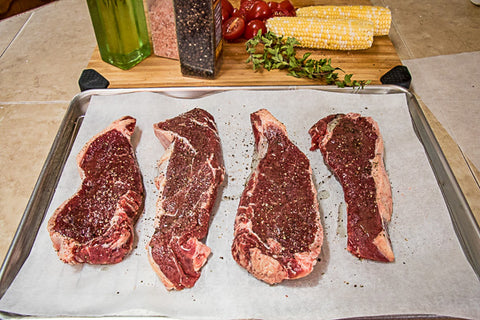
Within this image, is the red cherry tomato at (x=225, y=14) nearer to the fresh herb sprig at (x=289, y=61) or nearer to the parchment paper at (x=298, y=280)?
the fresh herb sprig at (x=289, y=61)

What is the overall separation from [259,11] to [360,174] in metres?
1.76

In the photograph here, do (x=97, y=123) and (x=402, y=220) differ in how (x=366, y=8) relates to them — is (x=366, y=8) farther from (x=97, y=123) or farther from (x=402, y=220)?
(x=97, y=123)

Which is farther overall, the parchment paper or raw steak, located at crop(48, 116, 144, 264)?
raw steak, located at crop(48, 116, 144, 264)

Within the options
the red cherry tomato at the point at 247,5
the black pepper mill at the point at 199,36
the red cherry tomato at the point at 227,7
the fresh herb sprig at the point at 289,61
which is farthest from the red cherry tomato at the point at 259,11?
the black pepper mill at the point at 199,36

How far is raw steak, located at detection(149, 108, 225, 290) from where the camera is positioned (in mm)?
1819

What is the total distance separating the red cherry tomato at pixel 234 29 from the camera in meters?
3.05

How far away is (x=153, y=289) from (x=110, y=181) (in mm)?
631

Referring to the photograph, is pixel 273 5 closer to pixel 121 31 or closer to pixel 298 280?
pixel 121 31

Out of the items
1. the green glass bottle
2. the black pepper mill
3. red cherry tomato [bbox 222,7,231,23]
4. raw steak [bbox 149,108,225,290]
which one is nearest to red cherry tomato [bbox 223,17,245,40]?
red cherry tomato [bbox 222,7,231,23]

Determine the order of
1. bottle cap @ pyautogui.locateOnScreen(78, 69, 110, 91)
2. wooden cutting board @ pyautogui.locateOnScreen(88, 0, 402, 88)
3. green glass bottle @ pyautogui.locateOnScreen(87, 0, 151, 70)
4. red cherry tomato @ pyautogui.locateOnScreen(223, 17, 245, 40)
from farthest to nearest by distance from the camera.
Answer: red cherry tomato @ pyautogui.locateOnScreen(223, 17, 245, 40) → wooden cutting board @ pyautogui.locateOnScreen(88, 0, 402, 88) → bottle cap @ pyautogui.locateOnScreen(78, 69, 110, 91) → green glass bottle @ pyautogui.locateOnScreen(87, 0, 151, 70)

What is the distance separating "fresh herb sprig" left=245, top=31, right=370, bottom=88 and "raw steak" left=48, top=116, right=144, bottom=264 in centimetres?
111

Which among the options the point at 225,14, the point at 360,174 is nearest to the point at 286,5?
the point at 225,14

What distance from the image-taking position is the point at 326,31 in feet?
9.63

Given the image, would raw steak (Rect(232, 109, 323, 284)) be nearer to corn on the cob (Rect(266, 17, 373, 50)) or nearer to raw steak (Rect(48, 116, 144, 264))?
raw steak (Rect(48, 116, 144, 264))
